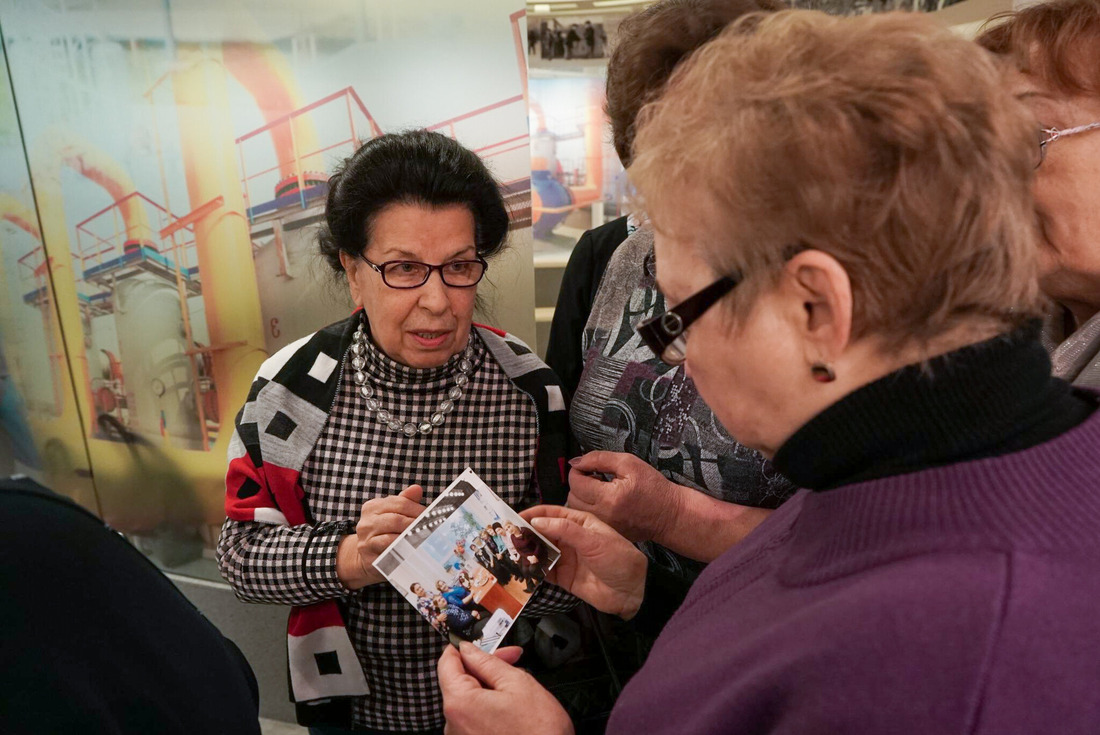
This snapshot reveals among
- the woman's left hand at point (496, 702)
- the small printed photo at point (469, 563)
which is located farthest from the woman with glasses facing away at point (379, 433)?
the woman's left hand at point (496, 702)

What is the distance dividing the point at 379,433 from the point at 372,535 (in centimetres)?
32

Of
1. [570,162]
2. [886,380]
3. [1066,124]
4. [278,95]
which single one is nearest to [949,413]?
[886,380]

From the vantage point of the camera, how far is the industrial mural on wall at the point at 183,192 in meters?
2.49

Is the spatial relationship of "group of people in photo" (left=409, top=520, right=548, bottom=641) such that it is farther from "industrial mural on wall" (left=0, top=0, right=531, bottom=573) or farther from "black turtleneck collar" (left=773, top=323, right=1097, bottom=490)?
"industrial mural on wall" (left=0, top=0, right=531, bottom=573)

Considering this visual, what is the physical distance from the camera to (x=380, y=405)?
69.4 inches

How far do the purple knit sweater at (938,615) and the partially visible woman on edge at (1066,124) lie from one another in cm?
66

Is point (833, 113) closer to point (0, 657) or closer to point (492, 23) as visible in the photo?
point (0, 657)

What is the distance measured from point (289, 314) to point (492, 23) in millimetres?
1383

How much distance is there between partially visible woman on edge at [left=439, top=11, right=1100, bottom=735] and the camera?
0.62m

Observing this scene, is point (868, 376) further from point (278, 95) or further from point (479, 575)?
point (278, 95)

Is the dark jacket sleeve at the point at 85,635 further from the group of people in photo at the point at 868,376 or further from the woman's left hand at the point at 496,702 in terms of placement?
the woman's left hand at the point at 496,702

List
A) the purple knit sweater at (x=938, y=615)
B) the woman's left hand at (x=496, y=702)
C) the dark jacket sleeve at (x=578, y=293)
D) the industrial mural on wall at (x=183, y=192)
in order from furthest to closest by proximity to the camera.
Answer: the industrial mural on wall at (x=183, y=192) < the dark jacket sleeve at (x=578, y=293) < the woman's left hand at (x=496, y=702) < the purple knit sweater at (x=938, y=615)

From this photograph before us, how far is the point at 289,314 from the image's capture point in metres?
2.84

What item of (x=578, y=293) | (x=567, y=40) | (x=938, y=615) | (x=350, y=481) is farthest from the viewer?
(x=567, y=40)
